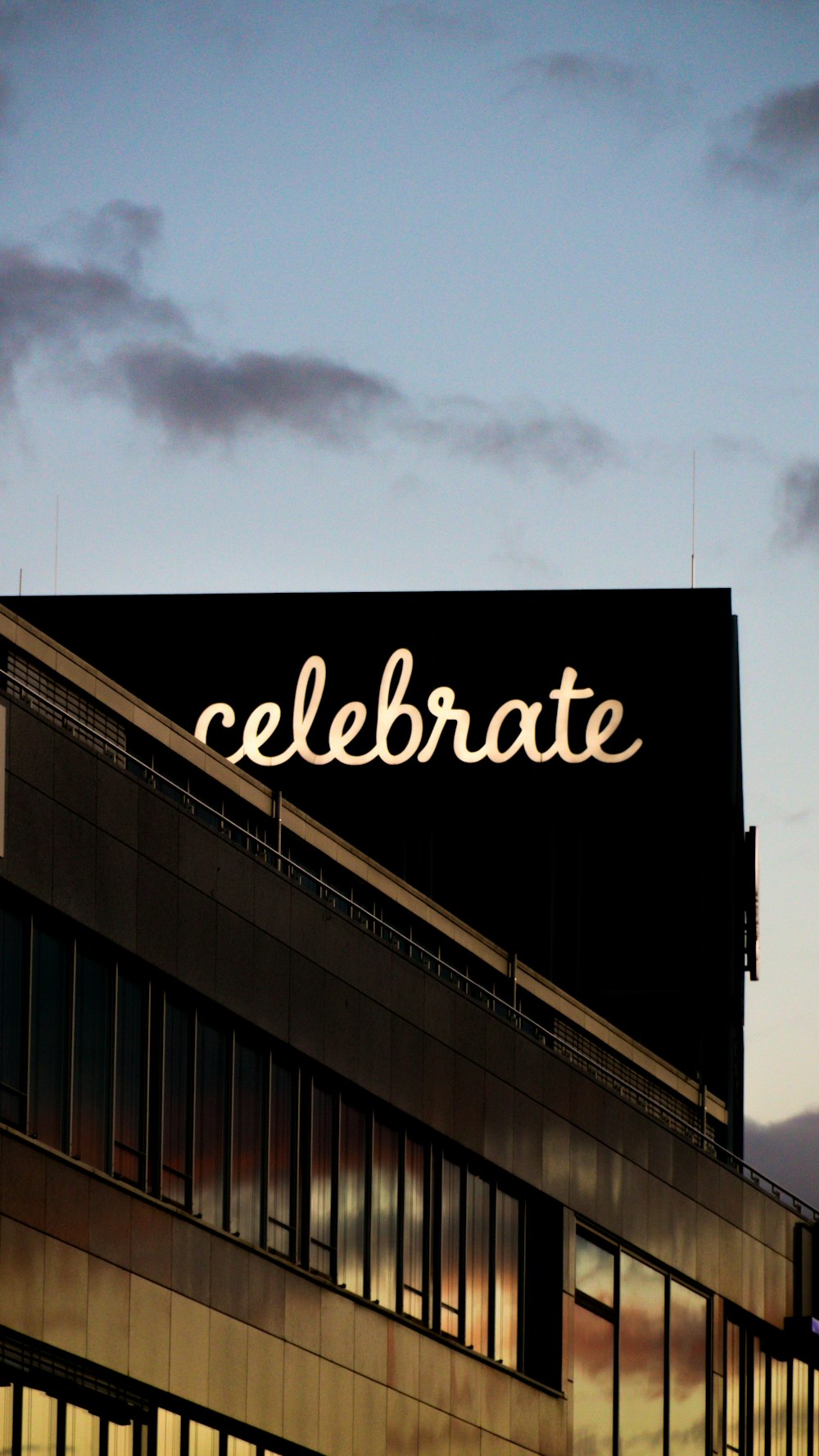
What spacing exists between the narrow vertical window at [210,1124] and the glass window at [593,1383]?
14.4 metres

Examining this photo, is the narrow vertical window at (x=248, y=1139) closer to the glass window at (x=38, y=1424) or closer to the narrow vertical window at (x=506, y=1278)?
the glass window at (x=38, y=1424)

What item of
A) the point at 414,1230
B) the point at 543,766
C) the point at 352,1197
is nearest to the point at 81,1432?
the point at 352,1197

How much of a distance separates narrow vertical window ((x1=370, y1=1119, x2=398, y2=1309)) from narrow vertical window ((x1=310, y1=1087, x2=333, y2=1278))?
171 centimetres

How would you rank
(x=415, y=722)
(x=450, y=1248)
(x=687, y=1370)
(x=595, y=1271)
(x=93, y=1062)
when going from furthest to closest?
Answer: (x=415, y=722), (x=687, y=1370), (x=595, y=1271), (x=450, y=1248), (x=93, y=1062)

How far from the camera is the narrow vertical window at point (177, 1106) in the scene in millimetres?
36219

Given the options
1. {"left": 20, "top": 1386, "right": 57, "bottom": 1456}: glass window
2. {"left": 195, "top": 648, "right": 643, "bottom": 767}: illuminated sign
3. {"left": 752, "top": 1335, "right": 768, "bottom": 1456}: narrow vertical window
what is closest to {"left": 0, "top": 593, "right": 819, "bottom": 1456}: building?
{"left": 20, "top": 1386, "right": 57, "bottom": 1456}: glass window

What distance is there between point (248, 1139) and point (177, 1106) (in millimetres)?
2573

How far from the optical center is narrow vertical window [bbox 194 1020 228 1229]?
3716 cm

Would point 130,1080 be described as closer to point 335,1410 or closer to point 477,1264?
point 335,1410

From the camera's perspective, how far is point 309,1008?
1599 inches

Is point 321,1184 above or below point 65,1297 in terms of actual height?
above

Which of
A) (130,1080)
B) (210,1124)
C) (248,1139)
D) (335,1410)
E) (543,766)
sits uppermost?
(543,766)

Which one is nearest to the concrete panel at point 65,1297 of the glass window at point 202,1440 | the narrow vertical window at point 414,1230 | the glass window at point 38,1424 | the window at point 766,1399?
the glass window at point 38,1424

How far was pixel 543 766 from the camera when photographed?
8375 centimetres
